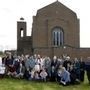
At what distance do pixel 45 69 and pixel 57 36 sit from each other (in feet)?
100.0

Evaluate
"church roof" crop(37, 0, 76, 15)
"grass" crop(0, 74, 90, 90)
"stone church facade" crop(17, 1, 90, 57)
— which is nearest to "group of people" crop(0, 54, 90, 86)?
"grass" crop(0, 74, 90, 90)

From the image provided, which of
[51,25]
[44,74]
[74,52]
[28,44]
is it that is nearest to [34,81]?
[44,74]

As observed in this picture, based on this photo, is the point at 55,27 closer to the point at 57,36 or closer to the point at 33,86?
the point at 57,36

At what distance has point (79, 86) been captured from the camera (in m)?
26.3

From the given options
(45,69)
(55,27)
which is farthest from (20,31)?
(45,69)

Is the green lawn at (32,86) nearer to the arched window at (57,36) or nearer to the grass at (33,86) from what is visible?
the grass at (33,86)

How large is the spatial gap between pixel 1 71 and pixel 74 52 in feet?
84.6

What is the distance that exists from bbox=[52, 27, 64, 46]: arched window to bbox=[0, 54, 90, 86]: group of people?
96.6 feet

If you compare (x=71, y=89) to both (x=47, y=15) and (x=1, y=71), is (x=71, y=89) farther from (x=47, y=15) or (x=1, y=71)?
(x=47, y=15)

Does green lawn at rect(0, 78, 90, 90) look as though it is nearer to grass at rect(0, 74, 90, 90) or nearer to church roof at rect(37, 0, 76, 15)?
grass at rect(0, 74, 90, 90)

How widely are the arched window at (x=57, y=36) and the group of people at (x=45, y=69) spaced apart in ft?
96.6

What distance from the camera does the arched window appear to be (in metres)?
59.0

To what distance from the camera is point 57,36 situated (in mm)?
59000

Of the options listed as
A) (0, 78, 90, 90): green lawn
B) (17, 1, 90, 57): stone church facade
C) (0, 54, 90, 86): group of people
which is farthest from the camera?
(17, 1, 90, 57): stone church facade
